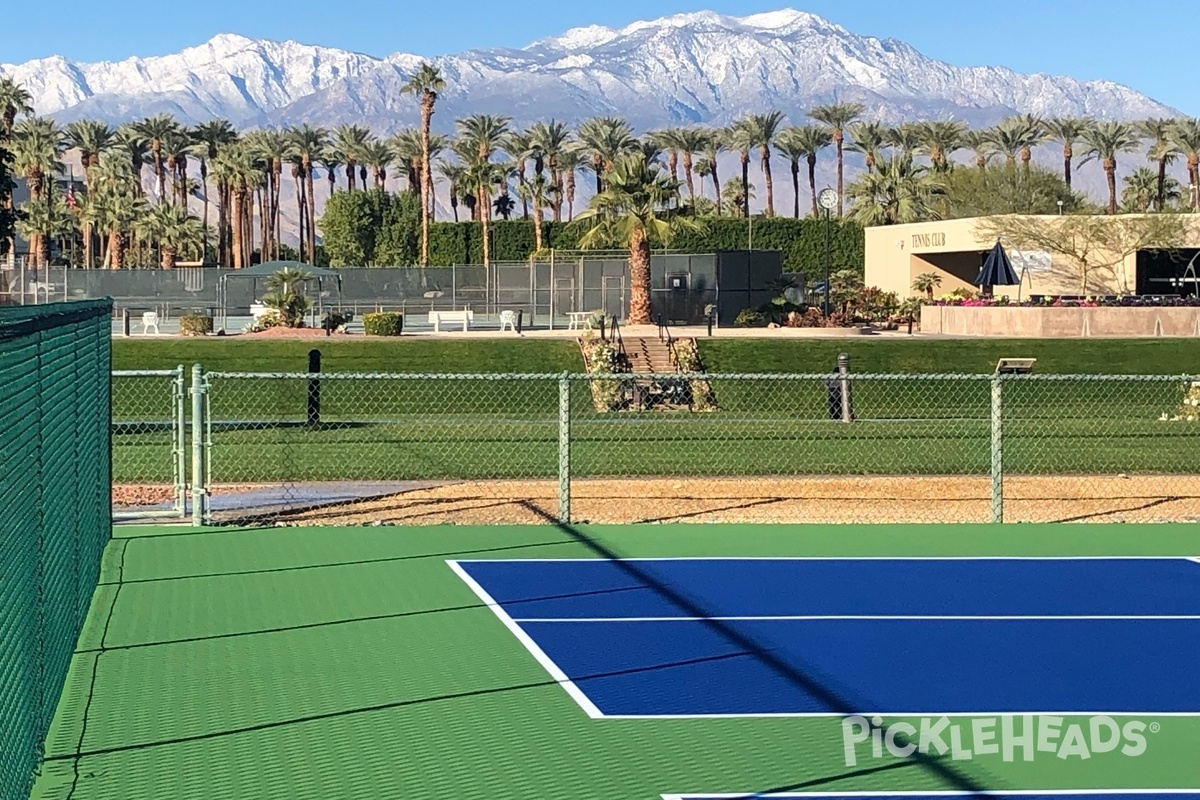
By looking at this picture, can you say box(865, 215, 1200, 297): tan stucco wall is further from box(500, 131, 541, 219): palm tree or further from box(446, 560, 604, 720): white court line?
box(446, 560, 604, 720): white court line

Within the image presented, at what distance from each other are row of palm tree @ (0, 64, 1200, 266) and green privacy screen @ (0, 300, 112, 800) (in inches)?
3052

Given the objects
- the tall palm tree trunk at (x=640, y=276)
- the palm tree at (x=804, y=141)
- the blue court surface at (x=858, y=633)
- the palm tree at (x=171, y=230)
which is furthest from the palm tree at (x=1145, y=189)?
the blue court surface at (x=858, y=633)

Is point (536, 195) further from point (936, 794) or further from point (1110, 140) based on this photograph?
point (936, 794)

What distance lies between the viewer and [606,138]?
11044 centimetres

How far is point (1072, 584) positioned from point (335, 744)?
694 cm

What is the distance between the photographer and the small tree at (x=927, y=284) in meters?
68.9

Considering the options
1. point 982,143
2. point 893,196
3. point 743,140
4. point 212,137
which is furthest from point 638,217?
point 743,140

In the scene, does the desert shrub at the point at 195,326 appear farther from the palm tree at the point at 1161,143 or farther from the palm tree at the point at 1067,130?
the palm tree at the point at 1067,130

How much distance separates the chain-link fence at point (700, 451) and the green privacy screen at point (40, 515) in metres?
4.43

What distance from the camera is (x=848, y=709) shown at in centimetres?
870

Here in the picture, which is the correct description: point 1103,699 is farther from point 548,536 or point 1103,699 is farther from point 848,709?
point 548,536

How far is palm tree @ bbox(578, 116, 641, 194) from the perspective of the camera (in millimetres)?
110250

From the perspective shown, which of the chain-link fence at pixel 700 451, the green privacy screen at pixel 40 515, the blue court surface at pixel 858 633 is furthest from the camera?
the chain-link fence at pixel 700 451

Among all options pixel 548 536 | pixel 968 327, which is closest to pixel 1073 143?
pixel 968 327
